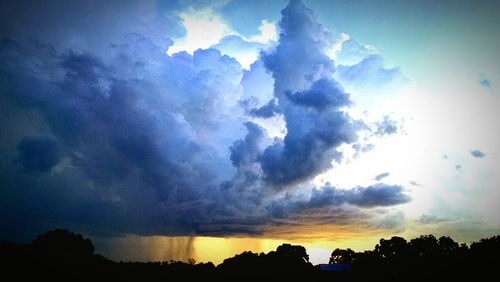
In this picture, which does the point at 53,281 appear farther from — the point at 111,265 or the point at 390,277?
the point at 390,277

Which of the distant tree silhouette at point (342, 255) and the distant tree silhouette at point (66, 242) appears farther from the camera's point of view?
the distant tree silhouette at point (342, 255)

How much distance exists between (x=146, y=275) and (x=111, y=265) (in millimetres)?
9995

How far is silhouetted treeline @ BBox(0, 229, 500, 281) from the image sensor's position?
57.7 m

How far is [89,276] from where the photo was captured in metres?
61.2

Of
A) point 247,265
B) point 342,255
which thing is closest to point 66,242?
point 247,265

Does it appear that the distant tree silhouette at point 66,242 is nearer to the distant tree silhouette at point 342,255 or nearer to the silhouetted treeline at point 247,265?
the silhouetted treeline at point 247,265

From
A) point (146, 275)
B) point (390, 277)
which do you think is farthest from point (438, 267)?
point (146, 275)

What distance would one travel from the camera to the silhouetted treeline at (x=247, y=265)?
2270 inches

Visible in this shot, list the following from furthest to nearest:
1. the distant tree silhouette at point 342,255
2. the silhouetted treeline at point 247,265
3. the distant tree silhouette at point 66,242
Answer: the distant tree silhouette at point 342,255 < the distant tree silhouette at point 66,242 < the silhouetted treeline at point 247,265

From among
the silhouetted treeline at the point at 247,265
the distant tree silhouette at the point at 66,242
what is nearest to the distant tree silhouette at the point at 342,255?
the silhouetted treeline at the point at 247,265

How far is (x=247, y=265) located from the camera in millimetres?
109375

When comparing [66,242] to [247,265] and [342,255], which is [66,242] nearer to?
[247,265]

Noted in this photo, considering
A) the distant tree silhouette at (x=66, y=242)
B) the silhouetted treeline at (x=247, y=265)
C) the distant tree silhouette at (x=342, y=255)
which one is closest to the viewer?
the silhouetted treeline at (x=247, y=265)

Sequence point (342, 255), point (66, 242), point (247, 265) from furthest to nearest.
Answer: point (342, 255)
point (247, 265)
point (66, 242)
